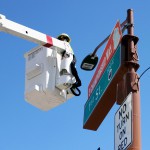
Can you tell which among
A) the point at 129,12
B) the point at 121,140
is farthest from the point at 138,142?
the point at 129,12

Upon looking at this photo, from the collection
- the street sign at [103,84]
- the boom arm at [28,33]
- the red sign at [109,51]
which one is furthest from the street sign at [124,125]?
the boom arm at [28,33]

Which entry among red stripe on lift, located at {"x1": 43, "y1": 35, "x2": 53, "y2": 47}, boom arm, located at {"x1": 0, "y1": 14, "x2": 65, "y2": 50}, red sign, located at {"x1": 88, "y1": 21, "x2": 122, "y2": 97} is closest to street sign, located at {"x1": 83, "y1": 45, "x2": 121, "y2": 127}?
red sign, located at {"x1": 88, "y1": 21, "x2": 122, "y2": 97}

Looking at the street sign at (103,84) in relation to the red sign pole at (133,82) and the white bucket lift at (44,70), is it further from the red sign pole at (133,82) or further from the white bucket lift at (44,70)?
the white bucket lift at (44,70)

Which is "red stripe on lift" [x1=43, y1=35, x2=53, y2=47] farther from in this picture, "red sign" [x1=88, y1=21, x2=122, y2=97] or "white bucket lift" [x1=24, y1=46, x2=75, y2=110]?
"red sign" [x1=88, y1=21, x2=122, y2=97]

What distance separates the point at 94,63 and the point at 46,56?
163cm

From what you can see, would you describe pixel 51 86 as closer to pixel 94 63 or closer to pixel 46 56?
pixel 46 56

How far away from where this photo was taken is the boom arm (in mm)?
6117

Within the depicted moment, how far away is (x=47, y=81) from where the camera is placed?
5551 mm

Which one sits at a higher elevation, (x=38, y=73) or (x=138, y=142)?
(x=38, y=73)

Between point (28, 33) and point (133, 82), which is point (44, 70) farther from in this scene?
point (133, 82)

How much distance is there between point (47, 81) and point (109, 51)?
3.45 ft

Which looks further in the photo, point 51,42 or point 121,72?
point 51,42

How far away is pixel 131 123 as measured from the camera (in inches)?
197

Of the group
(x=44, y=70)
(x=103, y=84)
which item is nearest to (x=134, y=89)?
(x=103, y=84)
